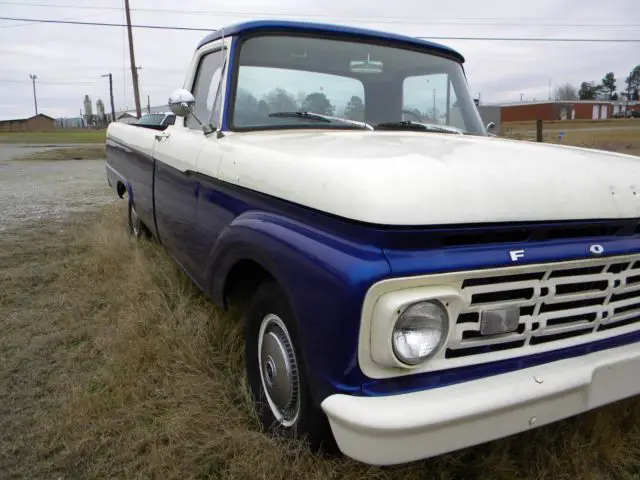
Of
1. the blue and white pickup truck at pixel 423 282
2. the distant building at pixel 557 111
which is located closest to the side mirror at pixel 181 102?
the blue and white pickup truck at pixel 423 282

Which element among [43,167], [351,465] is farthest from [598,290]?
[43,167]

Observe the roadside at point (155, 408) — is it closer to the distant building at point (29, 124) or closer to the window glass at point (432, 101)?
the window glass at point (432, 101)

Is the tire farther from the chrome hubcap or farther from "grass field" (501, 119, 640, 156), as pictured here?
"grass field" (501, 119, 640, 156)

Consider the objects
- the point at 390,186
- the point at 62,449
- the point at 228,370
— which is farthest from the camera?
the point at 228,370

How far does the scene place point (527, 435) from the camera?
226 cm

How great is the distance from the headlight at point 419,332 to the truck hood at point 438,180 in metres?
0.26

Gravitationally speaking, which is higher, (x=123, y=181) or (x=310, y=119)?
(x=310, y=119)

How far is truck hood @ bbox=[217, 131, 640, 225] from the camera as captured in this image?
5.27 ft

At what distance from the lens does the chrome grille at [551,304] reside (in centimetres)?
167

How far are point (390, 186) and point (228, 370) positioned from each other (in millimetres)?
1553

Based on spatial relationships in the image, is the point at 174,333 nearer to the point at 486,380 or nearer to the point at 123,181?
the point at 486,380

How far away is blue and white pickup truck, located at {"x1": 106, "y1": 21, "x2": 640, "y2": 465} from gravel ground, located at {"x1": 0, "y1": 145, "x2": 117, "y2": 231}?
18.3 feet

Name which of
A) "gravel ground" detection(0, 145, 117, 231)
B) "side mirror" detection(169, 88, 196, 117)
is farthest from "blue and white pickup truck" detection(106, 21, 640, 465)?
"gravel ground" detection(0, 145, 117, 231)

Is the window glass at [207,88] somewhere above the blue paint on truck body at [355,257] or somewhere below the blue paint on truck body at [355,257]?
above
